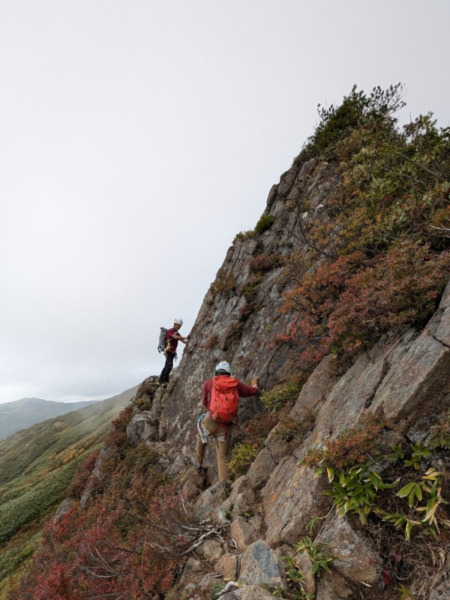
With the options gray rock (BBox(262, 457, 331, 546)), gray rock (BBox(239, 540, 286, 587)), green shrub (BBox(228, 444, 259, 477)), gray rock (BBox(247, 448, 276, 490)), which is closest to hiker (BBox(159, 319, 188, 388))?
green shrub (BBox(228, 444, 259, 477))

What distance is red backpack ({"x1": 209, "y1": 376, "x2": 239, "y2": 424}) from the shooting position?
29.1 ft

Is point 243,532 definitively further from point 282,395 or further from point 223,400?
point 282,395

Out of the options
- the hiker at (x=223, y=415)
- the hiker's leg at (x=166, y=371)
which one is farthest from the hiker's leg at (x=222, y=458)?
the hiker's leg at (x=166, y=371)

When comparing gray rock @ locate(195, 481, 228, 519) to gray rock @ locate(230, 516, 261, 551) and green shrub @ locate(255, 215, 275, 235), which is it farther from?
green shrub @ locate(255, 215, 275, 235)

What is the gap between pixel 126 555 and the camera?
748cm

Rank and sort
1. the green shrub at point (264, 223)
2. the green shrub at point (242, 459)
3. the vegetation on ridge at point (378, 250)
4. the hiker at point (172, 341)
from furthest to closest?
the green shrub at point (264, 223) → the hiker at point (172, 341) → the green shrub at point (242, 459) → the vegetation on ridge at point (378, 250)

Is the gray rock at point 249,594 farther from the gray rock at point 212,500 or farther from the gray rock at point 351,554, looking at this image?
the gray rock at point 212,500

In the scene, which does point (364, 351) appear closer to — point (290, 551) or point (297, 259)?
point (290, 551)

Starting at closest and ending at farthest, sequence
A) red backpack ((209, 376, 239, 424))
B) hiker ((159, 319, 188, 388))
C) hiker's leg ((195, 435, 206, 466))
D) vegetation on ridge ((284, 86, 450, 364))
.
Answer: vegetation on ridge ((284, 86, 450, 364)) < red backpack ((209, 376, 239, 424)) < hiker's leg ((195, 435, 206, 466)) < hiker ((159, 319, 188, 388))

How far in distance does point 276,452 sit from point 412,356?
4.54m

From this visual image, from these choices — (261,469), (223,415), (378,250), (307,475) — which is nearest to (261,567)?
(307,475)

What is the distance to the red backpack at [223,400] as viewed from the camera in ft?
29.1

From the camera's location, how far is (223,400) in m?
8.95

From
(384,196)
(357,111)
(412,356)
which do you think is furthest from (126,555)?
(357,111)
